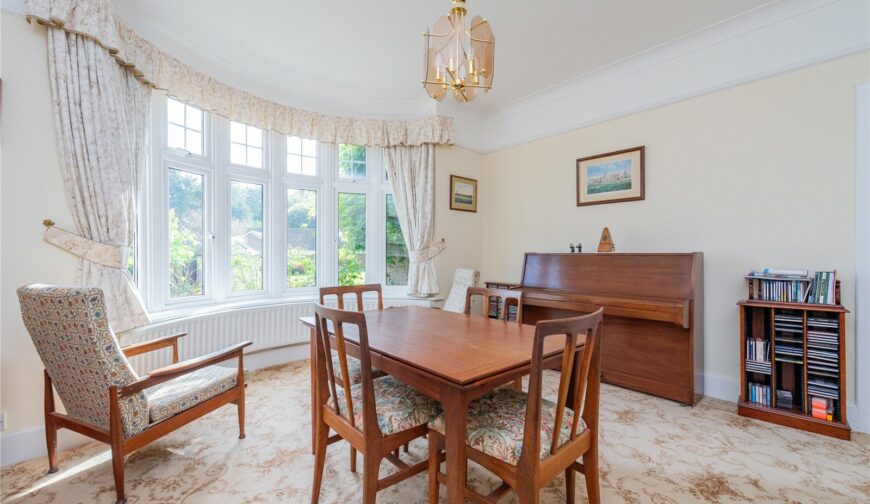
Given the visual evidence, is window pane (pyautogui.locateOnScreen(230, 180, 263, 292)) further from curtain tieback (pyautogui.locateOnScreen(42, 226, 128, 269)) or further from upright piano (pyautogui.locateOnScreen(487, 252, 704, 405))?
upright piano (pyautogui.locateOnScreen(487, 252, 704, 405))

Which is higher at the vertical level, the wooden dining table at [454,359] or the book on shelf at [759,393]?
the wooden dining table at [454,359]

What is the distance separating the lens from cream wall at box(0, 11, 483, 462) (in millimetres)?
1938

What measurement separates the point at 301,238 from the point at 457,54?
2862 millimetres

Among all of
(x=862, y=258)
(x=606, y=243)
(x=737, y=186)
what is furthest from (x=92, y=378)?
(x=862, y=258)

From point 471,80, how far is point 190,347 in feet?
9.76

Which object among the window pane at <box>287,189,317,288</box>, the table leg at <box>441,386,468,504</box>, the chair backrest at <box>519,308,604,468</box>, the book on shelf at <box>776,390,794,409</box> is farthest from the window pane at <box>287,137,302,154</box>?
the book on shelf at <box>776,390,794,409</box>

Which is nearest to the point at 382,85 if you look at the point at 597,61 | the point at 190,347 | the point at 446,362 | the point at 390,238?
the point at 390,238

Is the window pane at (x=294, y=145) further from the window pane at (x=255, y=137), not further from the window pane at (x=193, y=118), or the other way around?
the window pane at (x=193, y=118)

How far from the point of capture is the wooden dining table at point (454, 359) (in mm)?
1266

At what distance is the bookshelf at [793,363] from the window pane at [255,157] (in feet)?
14.5

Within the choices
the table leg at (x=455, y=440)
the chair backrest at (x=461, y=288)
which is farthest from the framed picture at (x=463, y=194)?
the table leg at (x=455, y=440)

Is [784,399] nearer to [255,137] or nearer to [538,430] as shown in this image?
[538,430]

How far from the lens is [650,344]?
9.50 ft

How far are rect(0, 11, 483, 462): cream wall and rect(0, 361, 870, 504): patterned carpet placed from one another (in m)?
0.34
